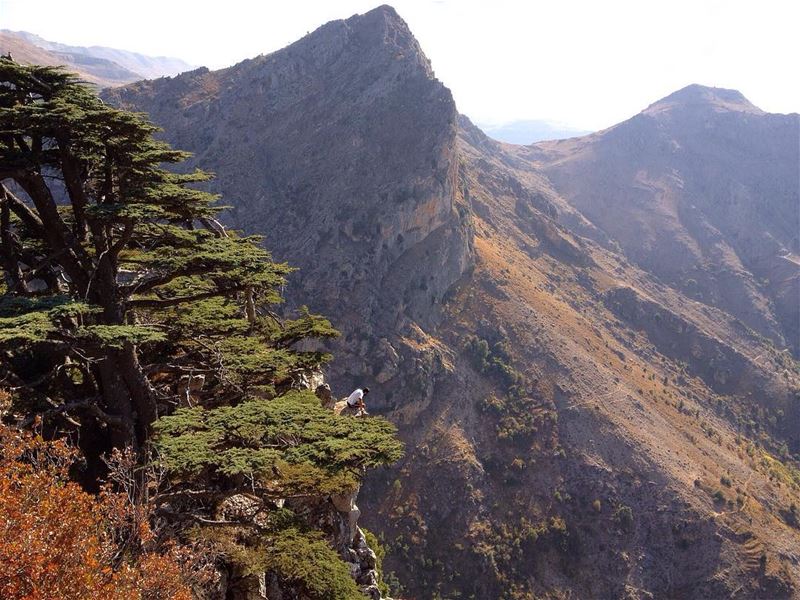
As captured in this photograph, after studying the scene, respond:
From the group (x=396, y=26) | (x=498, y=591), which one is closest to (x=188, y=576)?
(x=498, y=591)

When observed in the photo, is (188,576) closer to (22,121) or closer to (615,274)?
(22,121)

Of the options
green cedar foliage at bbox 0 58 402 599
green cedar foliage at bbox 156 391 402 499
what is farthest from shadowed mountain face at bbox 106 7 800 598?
green cedar foliage at bbox 0 58 402 599

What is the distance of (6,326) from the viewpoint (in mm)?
8758

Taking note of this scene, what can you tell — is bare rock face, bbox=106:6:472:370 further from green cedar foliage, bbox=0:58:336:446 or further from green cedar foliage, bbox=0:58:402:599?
green cedar foliage, bbox=0:58:402:599

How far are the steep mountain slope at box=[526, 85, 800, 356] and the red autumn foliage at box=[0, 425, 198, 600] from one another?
137 m

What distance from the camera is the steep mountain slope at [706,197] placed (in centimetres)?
12427

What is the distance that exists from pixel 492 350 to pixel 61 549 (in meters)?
73.1

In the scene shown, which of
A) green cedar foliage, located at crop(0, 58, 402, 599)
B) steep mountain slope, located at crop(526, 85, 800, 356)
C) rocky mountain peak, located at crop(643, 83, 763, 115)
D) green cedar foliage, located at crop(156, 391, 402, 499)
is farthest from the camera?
rocky mountain peak, located at crop(643, 83, 763, 115)

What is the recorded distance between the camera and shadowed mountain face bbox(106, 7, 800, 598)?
56281 mm

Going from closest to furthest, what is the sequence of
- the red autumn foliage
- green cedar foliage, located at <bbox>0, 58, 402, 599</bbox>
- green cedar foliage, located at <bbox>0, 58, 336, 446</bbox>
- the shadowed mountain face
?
the red autumn foliage, green cedar foliage, located at <bbox>0, 58, 402, 599</bbox>, green cedar foliage, located at <bbox>0, 58, 336, 446</bbox>, the shadowed mountain face

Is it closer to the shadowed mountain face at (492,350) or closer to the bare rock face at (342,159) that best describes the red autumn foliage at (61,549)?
the shadowed mountain face at (492,350)

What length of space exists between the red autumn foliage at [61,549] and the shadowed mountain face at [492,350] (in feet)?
170

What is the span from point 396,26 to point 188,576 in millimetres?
113244

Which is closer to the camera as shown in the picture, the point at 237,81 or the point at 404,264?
the point at 404,264
